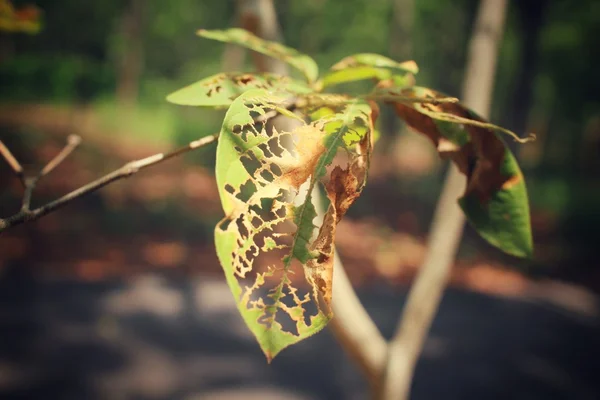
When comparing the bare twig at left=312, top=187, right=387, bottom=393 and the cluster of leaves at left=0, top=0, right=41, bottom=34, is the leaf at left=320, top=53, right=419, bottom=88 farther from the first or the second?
the cluster of leaves at left=0, top=0, right=41, bottom=34

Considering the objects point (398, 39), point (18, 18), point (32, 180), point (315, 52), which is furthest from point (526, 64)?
point (315, 52)

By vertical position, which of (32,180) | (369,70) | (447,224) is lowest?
(447,224)

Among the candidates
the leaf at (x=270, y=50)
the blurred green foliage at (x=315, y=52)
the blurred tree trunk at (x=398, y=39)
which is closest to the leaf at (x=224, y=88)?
the leaf at (x=270, y=50)

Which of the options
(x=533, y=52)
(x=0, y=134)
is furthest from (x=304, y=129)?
(x=0, y=134)

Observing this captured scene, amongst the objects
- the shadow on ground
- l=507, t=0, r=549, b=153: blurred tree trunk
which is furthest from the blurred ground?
l=507, t=0, r=549, b=153: blurred tree trunk

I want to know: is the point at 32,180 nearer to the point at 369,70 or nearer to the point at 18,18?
the point at 18,18

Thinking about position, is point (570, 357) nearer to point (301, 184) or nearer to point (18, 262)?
point (301, 184)

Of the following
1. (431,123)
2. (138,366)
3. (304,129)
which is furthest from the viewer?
(138,366)

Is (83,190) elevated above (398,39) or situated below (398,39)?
above
